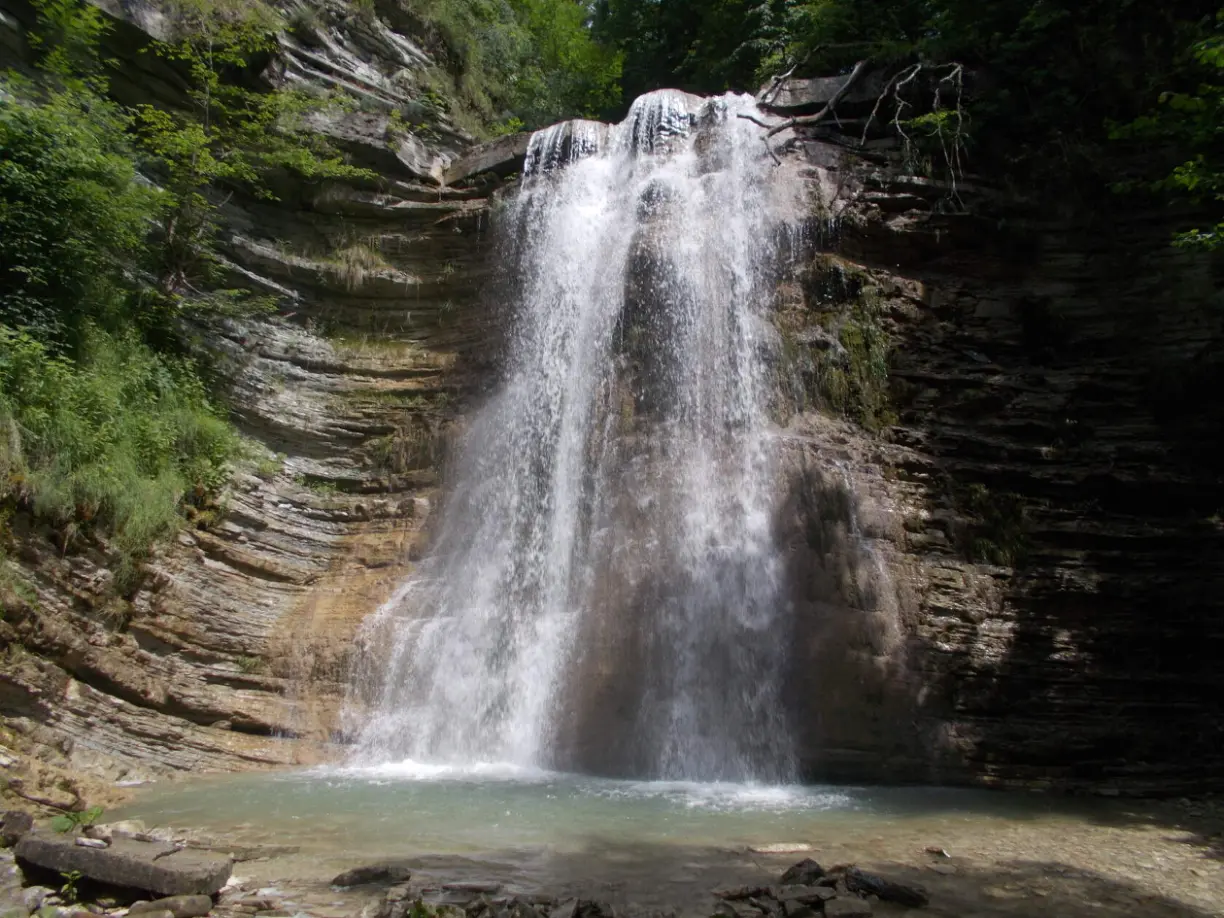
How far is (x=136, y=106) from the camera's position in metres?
12.4

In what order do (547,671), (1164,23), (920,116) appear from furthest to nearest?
(920,116), (1164,23), (547,671)

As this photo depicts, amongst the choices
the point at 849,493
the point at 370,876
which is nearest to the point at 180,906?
the point at 370,876

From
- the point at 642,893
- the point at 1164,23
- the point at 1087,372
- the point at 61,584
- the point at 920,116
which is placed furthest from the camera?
the point at 920,116

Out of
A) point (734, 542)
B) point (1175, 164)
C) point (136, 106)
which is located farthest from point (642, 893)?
point (136, 106)

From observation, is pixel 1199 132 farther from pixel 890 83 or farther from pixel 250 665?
pixel 250 665

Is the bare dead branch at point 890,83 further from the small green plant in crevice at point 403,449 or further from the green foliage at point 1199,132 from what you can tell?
the small green plant in crevice at point 403,449

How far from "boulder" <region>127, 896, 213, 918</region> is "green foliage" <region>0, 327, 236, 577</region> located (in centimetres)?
580

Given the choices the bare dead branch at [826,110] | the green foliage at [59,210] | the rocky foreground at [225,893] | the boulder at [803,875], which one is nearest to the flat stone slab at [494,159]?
the bare dead branch at [826,110]

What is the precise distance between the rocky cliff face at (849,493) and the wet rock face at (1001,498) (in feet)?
0.10

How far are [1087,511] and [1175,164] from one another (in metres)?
5.30

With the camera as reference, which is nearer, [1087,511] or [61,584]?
[61,584]

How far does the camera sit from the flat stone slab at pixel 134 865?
3805 millimetres

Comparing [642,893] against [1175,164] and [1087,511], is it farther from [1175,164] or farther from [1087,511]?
[1175,164]

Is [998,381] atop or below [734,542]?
atop
